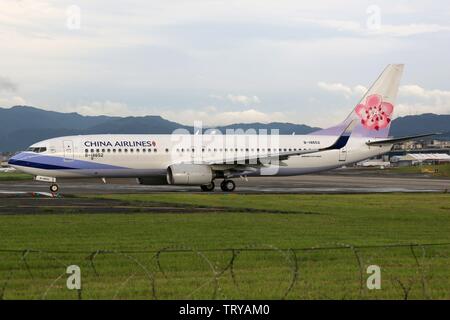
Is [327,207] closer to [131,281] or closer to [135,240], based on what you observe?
[135,240]

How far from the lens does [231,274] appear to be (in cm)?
1833

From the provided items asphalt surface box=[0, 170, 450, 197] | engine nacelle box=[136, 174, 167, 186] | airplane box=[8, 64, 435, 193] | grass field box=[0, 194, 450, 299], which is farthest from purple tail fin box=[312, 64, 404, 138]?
grass field box=[0, 194, 450, 299]

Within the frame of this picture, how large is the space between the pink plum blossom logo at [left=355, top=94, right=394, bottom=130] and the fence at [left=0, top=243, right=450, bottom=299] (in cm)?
4166

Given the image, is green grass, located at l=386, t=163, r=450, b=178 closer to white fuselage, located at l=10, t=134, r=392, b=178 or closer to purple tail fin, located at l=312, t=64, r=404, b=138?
purple tail fin, located at l=312, t=64, r=404, b=138

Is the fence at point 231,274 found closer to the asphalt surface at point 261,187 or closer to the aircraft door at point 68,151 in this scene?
the asphalt surface at point 261,187

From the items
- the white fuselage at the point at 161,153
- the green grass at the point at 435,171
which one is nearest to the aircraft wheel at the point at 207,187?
the white fuselage at the point at 161,153

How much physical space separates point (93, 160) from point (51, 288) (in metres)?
41.7

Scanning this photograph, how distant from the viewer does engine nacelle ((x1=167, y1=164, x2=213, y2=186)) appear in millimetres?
55719

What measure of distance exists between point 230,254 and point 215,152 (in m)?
39.0

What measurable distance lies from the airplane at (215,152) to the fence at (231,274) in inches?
1314

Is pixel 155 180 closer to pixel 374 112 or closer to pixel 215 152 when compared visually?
pixel 215 152

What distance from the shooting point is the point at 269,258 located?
21062mm
